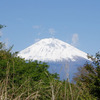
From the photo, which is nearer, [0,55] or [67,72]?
[67,72]

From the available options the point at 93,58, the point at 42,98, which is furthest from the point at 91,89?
the point at 42,98

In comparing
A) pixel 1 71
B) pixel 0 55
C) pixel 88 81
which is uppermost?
pixel 0 55

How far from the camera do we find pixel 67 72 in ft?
15.9

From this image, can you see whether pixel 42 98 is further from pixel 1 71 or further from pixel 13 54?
pixel 13 54

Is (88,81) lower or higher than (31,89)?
higher

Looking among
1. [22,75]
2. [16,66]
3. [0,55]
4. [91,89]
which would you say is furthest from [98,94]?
[0,55]

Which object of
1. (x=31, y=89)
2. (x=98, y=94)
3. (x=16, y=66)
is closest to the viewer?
(x=31, y=89)

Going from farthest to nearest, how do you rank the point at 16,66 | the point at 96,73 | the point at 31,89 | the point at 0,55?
the point at 0,55 → the point at 16,66 → the point at 96,73 → the point at 31,89

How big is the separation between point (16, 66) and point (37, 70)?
101cm

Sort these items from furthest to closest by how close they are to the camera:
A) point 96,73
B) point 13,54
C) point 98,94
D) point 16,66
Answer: point 13,54 → point 16,66 → point 96,73 → point 98,94

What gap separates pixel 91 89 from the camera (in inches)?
Answer: 339

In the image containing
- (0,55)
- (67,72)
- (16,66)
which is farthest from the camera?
(0,55)

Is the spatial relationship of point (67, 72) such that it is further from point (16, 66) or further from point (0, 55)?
point (0, 55)

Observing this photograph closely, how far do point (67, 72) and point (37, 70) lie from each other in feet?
17.3
